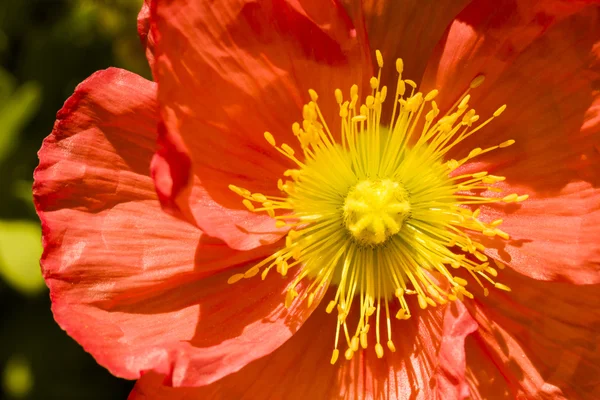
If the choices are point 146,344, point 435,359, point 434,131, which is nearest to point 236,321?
point 146,344

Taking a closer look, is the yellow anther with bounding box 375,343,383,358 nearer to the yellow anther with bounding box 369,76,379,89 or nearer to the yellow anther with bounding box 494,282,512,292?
the yellow anther with bounding box 494,282,512,292

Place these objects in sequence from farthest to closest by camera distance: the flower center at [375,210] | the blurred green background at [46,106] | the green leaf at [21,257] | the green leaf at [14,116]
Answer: the blurred green background at [46,106] → the green leaf at [14,116] → the green leaf at [21,257] → the flower center at [375,210]

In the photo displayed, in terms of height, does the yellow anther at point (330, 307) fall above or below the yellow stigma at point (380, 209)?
below

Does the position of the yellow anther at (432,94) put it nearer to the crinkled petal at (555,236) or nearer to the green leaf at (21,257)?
the crinkled petal at (555,236)

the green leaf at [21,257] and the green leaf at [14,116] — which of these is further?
the green leaf at [14,116]

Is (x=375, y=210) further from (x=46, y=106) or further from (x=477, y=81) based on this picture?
(x=46, y=106)

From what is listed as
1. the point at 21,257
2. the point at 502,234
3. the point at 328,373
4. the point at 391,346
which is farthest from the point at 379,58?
the point at 21,257

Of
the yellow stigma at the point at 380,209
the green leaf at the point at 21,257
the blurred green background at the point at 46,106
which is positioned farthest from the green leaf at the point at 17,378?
the yellow stigma at the point at 380,209
